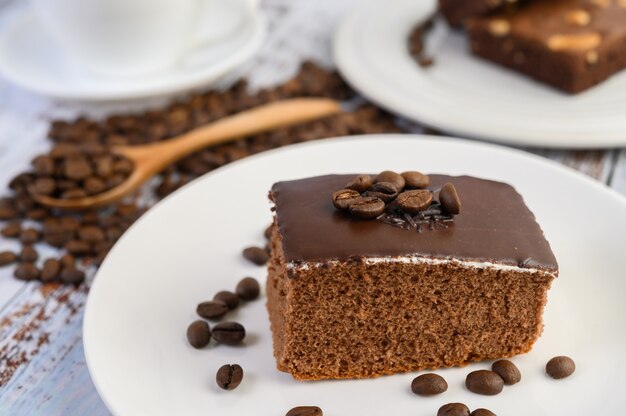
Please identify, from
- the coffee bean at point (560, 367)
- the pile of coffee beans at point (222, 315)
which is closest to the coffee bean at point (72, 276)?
the pile of coffee beans at point (222, 315)

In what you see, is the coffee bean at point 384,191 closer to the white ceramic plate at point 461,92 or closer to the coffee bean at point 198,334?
the coffee bean at point 198,334

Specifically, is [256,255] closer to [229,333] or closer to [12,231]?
[229,333]

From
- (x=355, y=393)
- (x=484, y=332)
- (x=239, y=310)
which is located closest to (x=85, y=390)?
(x=239, y=310)

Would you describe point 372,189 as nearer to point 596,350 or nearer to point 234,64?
point 596,350

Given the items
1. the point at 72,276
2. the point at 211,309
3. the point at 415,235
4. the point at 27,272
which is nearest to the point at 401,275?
the point at 415,235

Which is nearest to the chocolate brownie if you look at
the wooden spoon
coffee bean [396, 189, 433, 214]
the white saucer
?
the wooden spoon

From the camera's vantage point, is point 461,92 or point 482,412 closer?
point 482,412

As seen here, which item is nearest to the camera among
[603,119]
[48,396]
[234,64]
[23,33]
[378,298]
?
[378,298]
